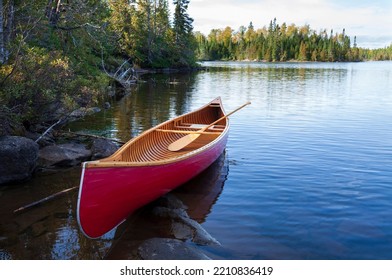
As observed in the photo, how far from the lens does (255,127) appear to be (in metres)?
17.9

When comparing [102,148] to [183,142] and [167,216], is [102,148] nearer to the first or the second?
[183,142]

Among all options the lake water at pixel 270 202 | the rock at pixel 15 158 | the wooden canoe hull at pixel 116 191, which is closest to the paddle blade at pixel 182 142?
the lake water at pixel 270 202

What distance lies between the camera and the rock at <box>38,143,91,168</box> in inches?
430

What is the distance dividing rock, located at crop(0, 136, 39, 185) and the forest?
843 millimetres

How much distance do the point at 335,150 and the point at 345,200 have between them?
4960mm

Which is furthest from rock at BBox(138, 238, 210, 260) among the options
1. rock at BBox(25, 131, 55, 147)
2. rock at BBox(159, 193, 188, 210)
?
rock at BBox(25, 131, 55, 147)

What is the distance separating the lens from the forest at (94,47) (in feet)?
37.7

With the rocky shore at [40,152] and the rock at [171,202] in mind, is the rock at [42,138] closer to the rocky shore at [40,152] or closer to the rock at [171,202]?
the rocky shore at [40,152]

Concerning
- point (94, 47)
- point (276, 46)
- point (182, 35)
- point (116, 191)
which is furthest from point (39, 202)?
point (276, 46)

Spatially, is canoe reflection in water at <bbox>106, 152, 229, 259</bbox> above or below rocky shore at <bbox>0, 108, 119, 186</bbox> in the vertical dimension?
below

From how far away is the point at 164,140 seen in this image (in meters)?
12.2

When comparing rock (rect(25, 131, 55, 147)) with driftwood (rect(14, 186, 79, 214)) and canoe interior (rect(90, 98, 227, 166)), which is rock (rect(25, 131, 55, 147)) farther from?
driftwood (rect(14, 186, 79, 214))
